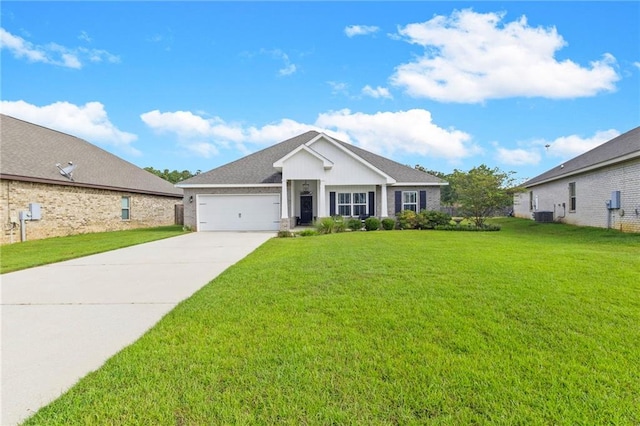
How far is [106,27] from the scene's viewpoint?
1348 cm

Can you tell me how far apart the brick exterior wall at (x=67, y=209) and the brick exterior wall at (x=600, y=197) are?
83.8 ft

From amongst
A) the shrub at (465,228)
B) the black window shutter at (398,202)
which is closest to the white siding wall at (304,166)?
the black window shutter at (398,202)

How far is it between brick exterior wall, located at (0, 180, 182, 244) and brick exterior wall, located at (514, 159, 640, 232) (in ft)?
83.8

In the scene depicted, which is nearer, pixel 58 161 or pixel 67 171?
pixel 67 171

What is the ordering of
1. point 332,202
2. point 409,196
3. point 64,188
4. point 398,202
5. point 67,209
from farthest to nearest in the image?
point 409,196, point 398,202, point 332,202, point 67,209, point 64,188

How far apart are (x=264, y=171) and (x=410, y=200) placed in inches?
353

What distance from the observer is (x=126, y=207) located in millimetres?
20578

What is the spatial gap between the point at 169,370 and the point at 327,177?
629 inches

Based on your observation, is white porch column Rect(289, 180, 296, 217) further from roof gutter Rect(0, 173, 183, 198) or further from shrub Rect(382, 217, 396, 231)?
roof gutter Rect(0, 173, 183, 198)

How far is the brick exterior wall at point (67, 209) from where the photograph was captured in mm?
13516

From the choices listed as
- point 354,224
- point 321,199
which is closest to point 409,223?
point 354,224

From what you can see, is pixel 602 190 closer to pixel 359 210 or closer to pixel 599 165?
pixel 599 165

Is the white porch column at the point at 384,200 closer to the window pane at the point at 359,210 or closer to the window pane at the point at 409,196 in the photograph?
the window pane at the point at 359,210

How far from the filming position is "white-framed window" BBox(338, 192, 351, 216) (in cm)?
1900
